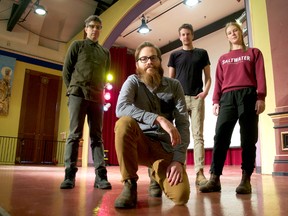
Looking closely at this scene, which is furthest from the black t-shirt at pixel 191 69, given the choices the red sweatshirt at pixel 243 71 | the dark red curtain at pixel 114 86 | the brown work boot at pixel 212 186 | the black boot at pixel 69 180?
the dark red curtain at pixel 114 86

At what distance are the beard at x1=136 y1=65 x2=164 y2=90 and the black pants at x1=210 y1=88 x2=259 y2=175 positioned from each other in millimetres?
630

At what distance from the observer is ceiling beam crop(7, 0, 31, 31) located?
658 centimetres

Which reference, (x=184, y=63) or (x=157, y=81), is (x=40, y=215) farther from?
(x=184, y=63)

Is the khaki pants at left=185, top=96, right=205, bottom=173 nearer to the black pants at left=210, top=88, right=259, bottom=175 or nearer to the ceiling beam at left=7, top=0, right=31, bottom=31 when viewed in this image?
the black pants at left=210, top=88, right=259, bottom=175

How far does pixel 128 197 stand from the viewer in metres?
1.19

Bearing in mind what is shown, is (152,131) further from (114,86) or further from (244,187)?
(114,86)

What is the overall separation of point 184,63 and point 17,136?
674 cm

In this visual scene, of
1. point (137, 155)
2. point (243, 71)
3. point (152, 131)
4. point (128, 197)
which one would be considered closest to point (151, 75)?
point (152, 131)

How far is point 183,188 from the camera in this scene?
124 centimetres

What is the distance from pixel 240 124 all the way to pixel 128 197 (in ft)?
3.30

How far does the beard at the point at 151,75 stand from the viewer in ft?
4.75

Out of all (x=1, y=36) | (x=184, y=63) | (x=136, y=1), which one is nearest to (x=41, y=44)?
(x=1, y=36)

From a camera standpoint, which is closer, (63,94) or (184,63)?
(184,63)

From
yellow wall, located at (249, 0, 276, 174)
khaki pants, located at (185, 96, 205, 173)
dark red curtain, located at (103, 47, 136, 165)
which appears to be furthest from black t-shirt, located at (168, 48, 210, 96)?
dark red curtain, located at (103, 47, 136, 165)
